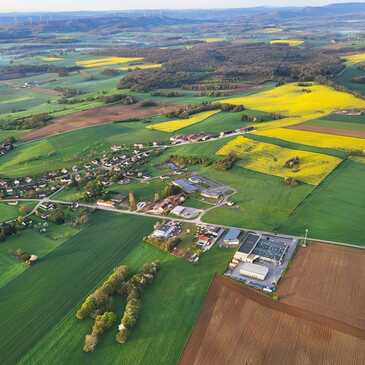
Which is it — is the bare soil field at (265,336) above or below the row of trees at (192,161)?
above

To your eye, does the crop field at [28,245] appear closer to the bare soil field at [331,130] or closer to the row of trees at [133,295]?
the row of trees at [133,295]

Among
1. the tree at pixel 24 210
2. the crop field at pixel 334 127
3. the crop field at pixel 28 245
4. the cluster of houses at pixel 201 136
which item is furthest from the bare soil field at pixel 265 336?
the crop field at pixel 334 127

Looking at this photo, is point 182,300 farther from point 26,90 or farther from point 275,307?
point 26,90

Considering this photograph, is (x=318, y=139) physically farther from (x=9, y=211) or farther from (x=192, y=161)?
(x=9, y=211)

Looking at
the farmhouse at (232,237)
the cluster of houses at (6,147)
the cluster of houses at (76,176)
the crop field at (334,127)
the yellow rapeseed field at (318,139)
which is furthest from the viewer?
the cluster of houses at (6,147)

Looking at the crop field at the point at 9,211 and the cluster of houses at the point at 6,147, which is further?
the cluster of houses at the point at 6,147

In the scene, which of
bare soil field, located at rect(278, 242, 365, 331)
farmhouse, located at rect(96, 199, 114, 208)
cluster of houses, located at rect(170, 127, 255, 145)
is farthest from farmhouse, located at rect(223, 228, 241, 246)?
cluster of houses, located at rect(170, 127, 255, 145)
